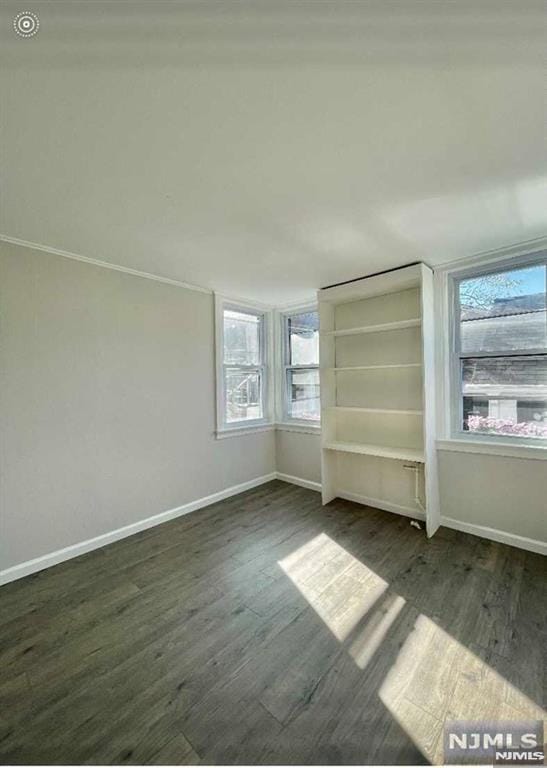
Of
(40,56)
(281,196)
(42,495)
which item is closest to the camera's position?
(40,56)

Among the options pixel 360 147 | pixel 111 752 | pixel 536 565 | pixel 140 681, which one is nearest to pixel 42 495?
pixel 140 681

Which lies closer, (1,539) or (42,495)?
(1,539)

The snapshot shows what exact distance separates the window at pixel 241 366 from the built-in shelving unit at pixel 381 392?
3.46 feet

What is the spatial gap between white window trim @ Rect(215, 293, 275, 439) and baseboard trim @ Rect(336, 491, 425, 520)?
1.33 metres

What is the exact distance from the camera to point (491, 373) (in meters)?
2.64

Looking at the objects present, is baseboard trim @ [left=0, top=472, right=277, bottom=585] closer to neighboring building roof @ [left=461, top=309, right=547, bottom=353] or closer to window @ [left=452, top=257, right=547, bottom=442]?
window @ [left=452, top=257, right=547, bottom=442]

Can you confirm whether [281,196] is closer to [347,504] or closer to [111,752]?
[111,752]

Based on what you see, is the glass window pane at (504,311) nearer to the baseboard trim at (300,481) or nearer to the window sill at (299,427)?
the window sill at (299,427)

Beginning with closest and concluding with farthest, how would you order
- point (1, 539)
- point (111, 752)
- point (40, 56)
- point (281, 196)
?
point (40, 56) → point (111, 752) → point (281, 196) → point (1, 539)

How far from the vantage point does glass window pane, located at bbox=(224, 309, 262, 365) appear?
3.78 m

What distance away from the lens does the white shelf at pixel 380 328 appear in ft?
9.29

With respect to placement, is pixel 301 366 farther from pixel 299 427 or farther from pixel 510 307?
pixel 510 307

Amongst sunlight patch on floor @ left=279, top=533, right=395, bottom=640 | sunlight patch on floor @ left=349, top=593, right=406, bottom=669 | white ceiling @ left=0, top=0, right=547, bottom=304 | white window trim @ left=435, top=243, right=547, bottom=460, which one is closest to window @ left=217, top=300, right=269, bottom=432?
white ceiling @ left=0, top=0, right=547, bottom=304

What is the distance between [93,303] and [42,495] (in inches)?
61.7
